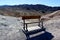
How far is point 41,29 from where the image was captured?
11844mm

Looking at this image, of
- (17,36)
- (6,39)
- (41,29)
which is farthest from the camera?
(41,29)

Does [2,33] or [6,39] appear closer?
[6,39]

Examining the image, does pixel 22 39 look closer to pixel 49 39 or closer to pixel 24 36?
pixel 24 36

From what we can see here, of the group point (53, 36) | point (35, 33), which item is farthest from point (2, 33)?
point (53, 36)

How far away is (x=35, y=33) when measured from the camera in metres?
10.9

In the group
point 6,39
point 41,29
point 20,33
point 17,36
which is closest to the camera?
point 6,39

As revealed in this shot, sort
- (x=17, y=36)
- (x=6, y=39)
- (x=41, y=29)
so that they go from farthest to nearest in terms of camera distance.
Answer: (x=41, y=29) < (x=17, y=36) < (x=6, y=39)

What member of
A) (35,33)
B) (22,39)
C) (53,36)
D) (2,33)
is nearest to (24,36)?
(22,39)

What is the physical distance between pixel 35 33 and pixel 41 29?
3.81 feet

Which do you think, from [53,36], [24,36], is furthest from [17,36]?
[53,36]

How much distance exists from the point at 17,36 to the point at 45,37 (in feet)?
7.38

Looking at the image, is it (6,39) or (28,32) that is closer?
A: (6,39)

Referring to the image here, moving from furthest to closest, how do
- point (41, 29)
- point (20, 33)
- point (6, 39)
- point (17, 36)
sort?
point (41, 29), point (20, 33), point (17, 36), point (6, 39)

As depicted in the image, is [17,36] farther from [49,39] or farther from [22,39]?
[49,39]
